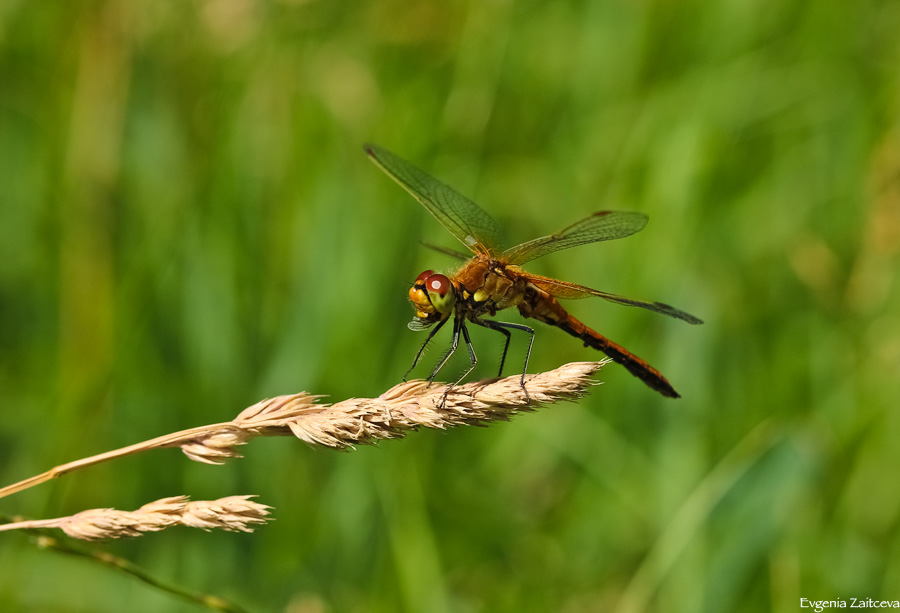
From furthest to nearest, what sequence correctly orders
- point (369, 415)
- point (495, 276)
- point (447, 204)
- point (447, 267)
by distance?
1. point (447, 267)
2. point (447, 204)
3. point (495, 276)
4. point (369, 415)

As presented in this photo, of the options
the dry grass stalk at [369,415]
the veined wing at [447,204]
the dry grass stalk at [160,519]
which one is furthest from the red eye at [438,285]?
the dry grass stalk at [160,519]

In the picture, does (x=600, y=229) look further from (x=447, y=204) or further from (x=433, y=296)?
(x=433, y=296)

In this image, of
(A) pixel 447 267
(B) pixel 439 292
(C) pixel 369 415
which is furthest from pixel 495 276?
(C) pixel 369 415

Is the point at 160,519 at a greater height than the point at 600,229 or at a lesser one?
lesser

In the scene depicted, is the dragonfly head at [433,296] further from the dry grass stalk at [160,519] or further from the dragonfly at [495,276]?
the dry grass stalk at [160,519]

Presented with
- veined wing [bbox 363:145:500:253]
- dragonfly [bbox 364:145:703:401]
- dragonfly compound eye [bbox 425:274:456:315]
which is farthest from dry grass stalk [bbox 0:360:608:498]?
veined wing [bbox 363:145:500:253]

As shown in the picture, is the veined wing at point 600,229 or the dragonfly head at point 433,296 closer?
the dragonfly head at point 433,296

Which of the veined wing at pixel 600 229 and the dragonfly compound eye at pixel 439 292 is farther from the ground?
the veined wing at pixel 600 229

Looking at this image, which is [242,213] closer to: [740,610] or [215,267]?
[215,267]
